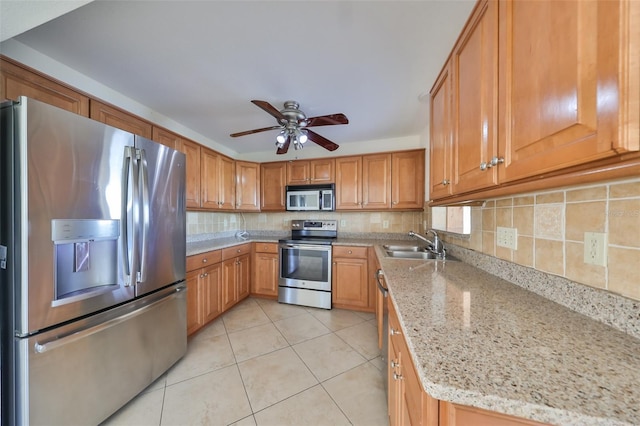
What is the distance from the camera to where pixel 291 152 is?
136 inches

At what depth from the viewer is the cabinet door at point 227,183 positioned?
2.96 metres

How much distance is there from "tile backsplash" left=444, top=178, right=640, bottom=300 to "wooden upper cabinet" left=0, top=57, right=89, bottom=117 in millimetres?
2755

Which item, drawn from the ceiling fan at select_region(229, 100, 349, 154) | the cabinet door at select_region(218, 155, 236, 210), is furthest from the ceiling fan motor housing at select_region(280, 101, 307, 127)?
the cabinet door at select_region(218, 155, 236, 210)

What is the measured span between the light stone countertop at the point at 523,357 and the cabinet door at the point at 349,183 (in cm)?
217

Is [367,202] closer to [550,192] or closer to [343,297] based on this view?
[343,297]

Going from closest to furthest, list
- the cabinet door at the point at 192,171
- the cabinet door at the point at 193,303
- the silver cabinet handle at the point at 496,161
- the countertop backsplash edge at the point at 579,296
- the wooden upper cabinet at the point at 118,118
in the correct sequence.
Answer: the countertop backsplash edge at the point at 579,296, the silver cabinet handle at the point at 496,161, the wooden upper cabinet at the point at 118,118, the cabinet door at the point at 193,303, the cabinet door at the point at 192,171

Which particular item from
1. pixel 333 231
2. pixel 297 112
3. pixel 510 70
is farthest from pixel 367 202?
pixel 510 70

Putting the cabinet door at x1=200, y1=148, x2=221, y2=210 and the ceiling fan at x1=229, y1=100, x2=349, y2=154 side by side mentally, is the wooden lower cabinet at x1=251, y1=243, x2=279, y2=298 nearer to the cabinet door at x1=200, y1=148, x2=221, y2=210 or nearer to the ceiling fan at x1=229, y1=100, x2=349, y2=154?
the cabinet door at x1=200, y1=148, x2=221, y2=210

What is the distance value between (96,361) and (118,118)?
66.9 inches

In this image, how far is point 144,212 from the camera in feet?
4.74

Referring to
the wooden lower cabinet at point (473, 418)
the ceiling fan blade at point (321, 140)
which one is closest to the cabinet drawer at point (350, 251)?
the ceiling fan blade at point (321, 140)

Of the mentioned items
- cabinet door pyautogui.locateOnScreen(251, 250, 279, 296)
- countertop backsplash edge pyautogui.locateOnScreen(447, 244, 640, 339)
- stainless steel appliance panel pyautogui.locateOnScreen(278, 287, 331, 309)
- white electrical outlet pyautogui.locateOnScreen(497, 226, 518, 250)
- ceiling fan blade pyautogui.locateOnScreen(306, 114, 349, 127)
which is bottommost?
stainless steel appliance panel pyautogui.locateOnScreen(278, 287, 331, 309)

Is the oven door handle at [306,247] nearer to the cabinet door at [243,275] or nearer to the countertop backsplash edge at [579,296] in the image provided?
the cabinet door at [243,275]

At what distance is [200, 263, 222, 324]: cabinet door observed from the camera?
229 centimetres
